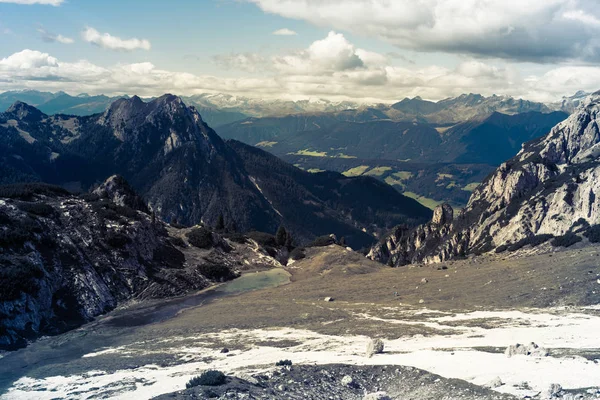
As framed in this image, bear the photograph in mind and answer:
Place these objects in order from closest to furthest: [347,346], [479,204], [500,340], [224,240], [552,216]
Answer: [500,340] → [347,346] → [224,240] → [552,216] → [479,204]

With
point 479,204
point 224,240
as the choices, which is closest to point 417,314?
point 224,240

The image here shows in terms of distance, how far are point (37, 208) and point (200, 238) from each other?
35014 millimetres

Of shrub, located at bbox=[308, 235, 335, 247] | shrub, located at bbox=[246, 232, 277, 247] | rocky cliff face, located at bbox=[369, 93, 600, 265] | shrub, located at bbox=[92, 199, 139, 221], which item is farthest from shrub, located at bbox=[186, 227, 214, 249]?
rocky cliff face, located at bbox=[369, 93, 600, 265]

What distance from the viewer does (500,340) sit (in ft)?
120

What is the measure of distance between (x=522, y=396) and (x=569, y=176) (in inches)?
5239

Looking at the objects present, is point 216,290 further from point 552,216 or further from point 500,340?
Result: point 552,216

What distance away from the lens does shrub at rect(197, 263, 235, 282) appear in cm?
8900

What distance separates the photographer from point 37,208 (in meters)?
75.9

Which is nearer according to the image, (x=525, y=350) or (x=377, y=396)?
(x=377, y=396)

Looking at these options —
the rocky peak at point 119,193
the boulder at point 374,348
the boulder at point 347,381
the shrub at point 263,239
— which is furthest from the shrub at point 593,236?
the rocky peak at point 119,193

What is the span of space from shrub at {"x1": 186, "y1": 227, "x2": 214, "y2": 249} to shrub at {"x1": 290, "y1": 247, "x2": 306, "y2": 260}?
71.1 ft

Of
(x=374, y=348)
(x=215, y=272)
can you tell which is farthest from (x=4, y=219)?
(x=374, y=348)

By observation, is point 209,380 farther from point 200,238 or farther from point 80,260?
point 200,238

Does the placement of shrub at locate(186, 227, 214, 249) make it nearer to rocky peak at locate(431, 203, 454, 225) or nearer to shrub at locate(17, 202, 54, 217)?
shrub at locate(17, 202, 54, 217)
